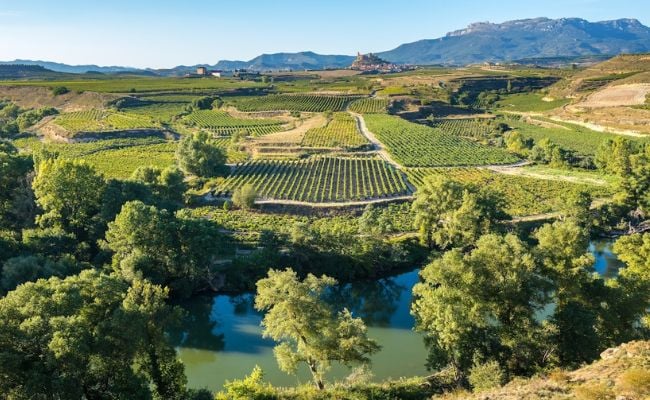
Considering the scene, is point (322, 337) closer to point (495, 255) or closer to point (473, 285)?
point (473, 285)

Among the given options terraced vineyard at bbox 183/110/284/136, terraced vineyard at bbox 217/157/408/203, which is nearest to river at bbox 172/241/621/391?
terraced vineyard at bbox 217/157/408/203

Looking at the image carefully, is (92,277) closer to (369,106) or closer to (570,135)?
(570,135)

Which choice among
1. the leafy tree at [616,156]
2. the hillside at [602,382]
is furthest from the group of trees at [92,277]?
the leafy tree at [616,156]

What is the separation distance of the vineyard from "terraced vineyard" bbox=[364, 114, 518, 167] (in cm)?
605

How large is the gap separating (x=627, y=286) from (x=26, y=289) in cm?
3625

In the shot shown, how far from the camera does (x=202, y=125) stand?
410ft

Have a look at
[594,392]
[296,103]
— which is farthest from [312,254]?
[296,103]

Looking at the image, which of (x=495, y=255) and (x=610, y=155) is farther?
(x=610, y=155)

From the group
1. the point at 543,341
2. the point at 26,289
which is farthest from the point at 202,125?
the point at 543,341

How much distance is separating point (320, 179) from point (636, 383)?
58.8m

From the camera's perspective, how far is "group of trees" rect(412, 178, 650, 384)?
25.6 metres

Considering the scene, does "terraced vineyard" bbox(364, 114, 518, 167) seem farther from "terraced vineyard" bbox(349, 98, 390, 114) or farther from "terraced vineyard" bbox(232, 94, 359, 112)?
"terraced vineyard" bbox(232, 94, 359, 112)

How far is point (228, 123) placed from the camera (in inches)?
5049

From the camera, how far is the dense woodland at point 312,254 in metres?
23.8
